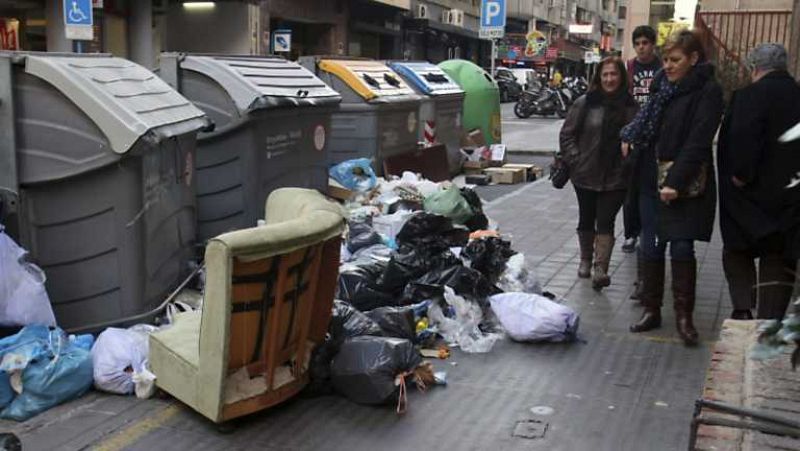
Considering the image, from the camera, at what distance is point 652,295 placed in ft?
16.9

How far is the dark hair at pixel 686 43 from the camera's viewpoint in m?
4.69

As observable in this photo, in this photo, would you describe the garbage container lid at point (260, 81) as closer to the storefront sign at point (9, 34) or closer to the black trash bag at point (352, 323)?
the black trash bag at point (352, 323)

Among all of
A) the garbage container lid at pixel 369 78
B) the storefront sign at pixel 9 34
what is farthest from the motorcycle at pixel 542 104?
the garbage container lid at pixel 369 78

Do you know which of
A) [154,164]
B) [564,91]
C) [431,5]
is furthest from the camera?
[431,5]

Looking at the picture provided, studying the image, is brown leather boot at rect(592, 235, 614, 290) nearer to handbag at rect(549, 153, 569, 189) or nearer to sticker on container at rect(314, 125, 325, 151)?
handbag at rect(549, 153, 569, 189)

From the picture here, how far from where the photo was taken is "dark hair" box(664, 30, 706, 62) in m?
4.69

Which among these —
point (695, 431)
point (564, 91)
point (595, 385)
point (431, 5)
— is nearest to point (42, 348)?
point (595, 385)

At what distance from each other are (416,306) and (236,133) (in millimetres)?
2279

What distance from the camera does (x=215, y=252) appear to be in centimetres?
340

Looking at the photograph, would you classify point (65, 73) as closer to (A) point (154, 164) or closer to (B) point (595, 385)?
(A) point (154, 164)

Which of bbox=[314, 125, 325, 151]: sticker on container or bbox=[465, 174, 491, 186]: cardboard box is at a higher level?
bbox=[314, 125, 325, 151]: sticker on container

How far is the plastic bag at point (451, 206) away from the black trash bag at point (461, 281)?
5.75 feet

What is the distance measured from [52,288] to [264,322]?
1.51m

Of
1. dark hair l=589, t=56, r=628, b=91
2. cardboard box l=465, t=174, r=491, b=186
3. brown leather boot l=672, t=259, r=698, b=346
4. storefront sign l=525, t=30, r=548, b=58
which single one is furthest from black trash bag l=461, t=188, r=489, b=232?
storefront sign l=525, t=30, r=548, b=58
